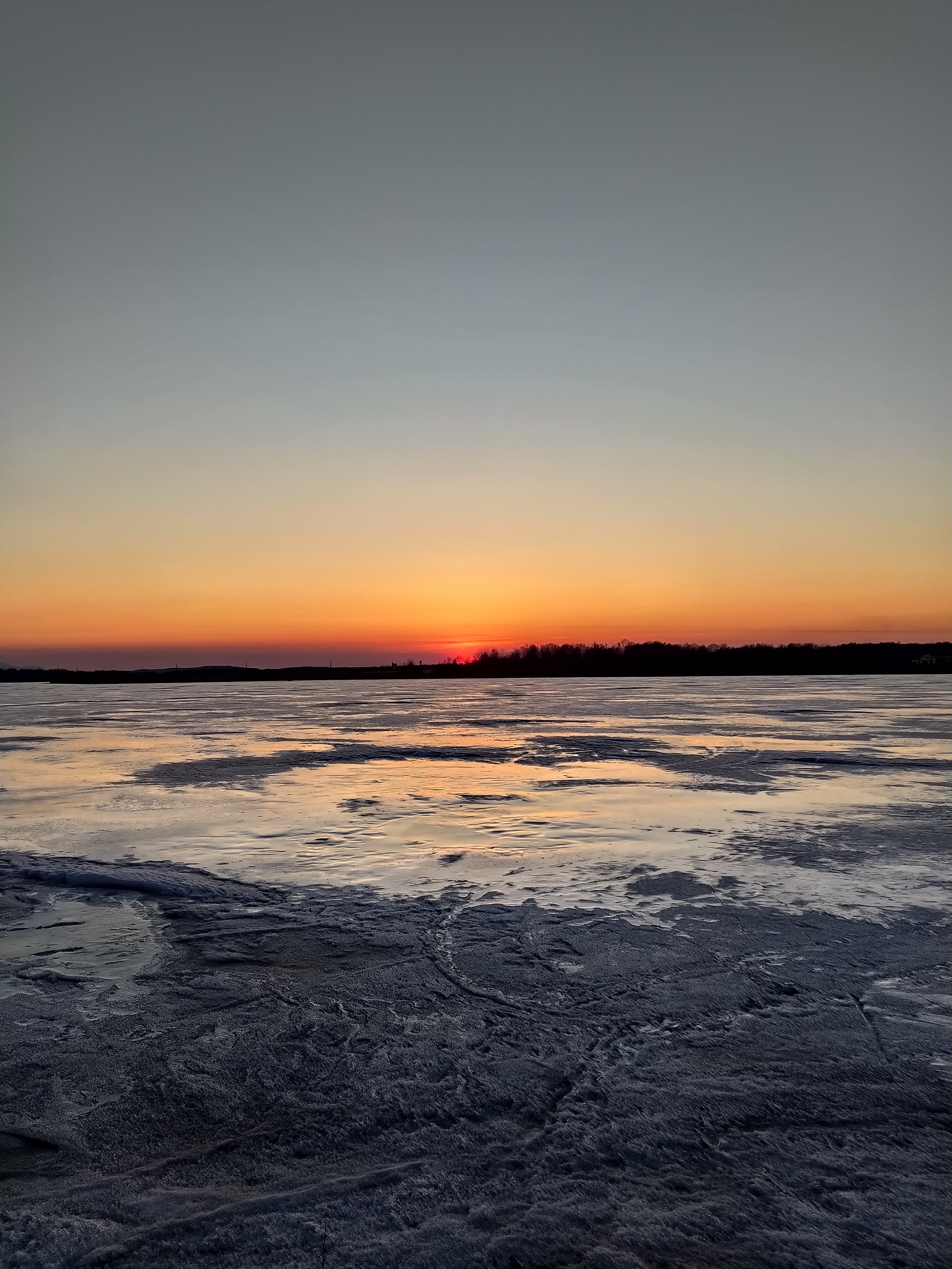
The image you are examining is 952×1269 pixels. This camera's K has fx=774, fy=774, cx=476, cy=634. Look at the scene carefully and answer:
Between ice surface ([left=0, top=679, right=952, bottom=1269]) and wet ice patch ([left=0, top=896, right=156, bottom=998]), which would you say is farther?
wet ice patch ([left=0, top=896, right=156, bottom=998])

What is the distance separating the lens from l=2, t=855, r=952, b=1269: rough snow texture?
211 centimetres

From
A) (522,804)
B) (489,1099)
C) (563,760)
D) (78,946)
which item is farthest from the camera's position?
(563,760)

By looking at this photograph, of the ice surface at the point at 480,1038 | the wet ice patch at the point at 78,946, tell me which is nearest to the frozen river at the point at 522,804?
the ice surface at the point at 480,1038

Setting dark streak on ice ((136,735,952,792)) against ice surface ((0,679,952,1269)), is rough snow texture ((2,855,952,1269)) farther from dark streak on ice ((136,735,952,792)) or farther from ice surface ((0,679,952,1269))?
dark streak on ice ((136,735,952,792))

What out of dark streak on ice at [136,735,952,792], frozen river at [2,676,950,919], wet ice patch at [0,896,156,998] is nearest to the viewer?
wet ice patch at [0,896,156,998]

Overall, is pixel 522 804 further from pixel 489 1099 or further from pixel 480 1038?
pixel 489 1099

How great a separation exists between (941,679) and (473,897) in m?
58.2

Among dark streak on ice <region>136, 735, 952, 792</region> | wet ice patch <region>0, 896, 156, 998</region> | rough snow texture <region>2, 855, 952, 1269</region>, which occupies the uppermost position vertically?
rough snow texture <region>2, 855, 952, 1269</region>

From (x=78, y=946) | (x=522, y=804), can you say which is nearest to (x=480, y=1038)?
(x=78, y=946)

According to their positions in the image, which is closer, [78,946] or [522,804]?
[78,946]

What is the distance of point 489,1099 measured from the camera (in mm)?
2736

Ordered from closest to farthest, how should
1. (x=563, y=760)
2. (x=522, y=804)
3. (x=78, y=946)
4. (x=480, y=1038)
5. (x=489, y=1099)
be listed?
(x=489, y=1099)
(x=480, y=1038)
(x=78, y=946)
(x=522, y=804)
(x=563, y=760)

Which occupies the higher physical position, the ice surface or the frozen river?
the ice surface

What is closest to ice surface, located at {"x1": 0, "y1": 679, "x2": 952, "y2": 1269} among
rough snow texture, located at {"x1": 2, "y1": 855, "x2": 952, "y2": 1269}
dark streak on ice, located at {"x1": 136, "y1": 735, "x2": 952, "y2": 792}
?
rough snow texture, located at {"x1": 2, "y1": 855, "x2": 952, "y2": 1269}
